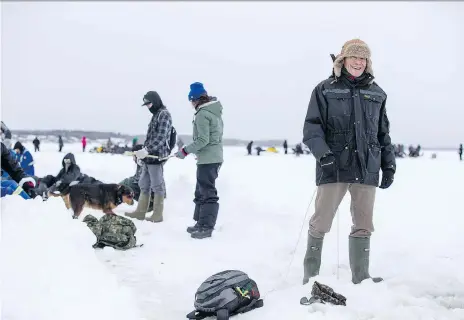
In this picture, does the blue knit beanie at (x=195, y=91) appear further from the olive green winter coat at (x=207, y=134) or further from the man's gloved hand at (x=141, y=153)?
the man's gloved hand at (x=141, y=153)

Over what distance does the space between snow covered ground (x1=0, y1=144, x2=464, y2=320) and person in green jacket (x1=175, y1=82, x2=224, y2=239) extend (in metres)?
0.32

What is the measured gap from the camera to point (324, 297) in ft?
9.51

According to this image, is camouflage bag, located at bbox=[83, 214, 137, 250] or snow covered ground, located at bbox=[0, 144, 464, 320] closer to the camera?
snow covered ground, located at bbox=[0, 144, 464, 320]

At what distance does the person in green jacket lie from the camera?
5.58 m

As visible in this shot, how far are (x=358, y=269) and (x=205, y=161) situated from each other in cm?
279

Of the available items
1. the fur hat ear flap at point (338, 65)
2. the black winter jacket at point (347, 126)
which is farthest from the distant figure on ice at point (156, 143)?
the fur hat ear flap at point (338, 65)

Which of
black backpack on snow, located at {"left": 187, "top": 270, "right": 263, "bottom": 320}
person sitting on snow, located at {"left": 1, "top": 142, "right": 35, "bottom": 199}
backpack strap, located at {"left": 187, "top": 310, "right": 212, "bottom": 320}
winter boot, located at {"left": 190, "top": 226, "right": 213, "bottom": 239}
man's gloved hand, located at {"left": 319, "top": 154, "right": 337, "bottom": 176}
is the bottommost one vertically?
winter boot, located at {"left": 190, "top": 226, "right": 213, "bottom": 239}

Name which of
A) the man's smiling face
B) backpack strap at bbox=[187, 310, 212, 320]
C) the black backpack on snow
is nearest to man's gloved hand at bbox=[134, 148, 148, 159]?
the black backpack on snow

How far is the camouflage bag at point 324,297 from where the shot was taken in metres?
2.87

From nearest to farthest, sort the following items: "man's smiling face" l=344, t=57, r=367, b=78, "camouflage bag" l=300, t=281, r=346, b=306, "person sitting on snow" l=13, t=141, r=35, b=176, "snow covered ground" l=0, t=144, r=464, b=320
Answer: "snow covered ground" l=0, t=144, r=464, b=320 < "camouflage bag" l=300, t=281, r=346, b=306 < "man's smiling face" l=344, t=57, r=367, b=78 < "person sitting on snow" l=13, t=141, r=35, b=176

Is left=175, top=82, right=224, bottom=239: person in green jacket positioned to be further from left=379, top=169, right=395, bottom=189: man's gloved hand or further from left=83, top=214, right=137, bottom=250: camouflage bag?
left=379, top=169, right=395, bottom=189: man's gloved hand

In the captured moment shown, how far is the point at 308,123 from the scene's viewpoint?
3.34 metres

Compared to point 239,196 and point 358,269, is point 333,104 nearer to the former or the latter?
point 358,269

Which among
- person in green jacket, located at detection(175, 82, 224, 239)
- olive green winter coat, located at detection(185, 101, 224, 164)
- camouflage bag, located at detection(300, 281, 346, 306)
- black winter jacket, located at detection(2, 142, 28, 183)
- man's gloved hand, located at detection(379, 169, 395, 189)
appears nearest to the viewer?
camouflage bag, located at detection(300, 281, 346, 306)
